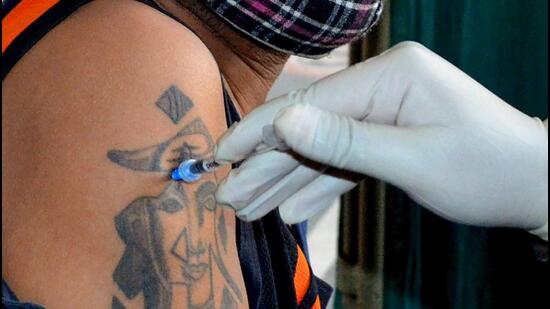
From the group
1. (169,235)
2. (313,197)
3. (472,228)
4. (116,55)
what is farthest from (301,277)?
(472,228)

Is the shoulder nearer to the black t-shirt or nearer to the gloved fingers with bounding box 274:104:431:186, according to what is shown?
the black t-shirt

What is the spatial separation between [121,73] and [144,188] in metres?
0.14

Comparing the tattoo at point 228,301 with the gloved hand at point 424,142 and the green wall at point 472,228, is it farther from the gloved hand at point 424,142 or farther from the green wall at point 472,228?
the green wall at point 472,228

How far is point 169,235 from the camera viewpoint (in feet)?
3.11

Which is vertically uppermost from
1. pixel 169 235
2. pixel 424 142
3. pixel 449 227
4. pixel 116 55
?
pixel 116 55

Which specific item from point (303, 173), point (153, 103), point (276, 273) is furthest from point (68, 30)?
point (276, 273)

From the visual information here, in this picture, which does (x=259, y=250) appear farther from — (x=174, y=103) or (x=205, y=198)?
(x=174, y=103)

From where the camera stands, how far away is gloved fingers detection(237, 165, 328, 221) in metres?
1.00

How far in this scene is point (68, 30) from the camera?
3.25ft

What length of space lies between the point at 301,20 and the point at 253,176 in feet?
0.81

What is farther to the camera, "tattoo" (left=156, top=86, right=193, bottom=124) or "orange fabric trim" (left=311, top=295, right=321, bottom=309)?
"orange fabric trim" (left=311, top=295, right=321, bottom=309)

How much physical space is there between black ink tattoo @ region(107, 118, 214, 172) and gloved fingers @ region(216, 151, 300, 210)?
0.05 metres

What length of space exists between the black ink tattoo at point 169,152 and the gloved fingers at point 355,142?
0.50ft

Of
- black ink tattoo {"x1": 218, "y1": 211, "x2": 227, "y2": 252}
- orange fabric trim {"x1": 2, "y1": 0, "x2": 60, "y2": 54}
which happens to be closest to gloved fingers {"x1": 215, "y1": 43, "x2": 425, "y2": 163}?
black ink tattoo {"x1": 218, "y1": 211, "x2": 227, "y2": 252}
